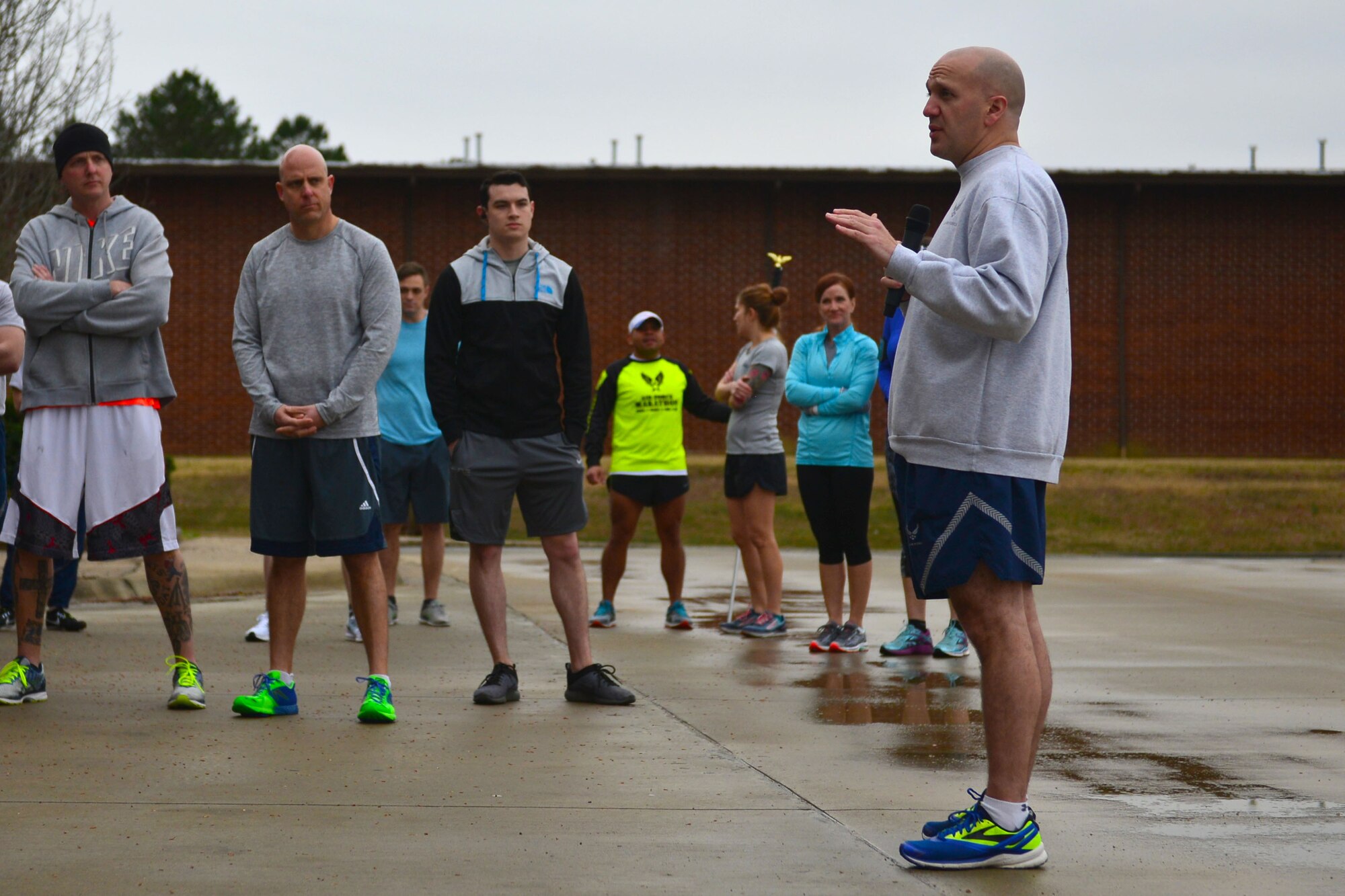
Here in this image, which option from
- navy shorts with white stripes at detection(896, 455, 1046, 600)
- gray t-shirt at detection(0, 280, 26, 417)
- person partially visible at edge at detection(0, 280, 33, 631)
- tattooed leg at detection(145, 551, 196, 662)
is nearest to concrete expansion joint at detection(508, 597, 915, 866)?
navy shorts with white stripes at detection(896, 455, 1046, 600)

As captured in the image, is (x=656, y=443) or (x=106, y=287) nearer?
(x=106, y=287)

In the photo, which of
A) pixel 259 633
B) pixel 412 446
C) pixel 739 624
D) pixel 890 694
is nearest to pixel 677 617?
pixel 739 624

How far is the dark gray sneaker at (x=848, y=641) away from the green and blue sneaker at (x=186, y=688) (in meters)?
3.47

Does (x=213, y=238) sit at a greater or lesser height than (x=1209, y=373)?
greater

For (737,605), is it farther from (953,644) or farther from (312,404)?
(312,404)

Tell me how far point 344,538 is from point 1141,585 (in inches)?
330

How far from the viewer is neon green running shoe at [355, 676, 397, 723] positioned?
5797mm

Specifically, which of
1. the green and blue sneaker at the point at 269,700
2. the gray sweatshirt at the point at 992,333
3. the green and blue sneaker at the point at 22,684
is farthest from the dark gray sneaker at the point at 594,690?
the gray sweatshirt at the point at 992,333

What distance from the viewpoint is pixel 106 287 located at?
6.12 m

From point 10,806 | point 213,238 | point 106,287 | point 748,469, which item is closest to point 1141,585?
point 748,469

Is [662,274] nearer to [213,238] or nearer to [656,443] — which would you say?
[213,238]

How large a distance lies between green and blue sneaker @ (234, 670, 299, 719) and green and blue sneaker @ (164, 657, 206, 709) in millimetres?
183

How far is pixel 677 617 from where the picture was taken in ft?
30.6

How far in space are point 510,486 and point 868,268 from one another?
25.2 meters
